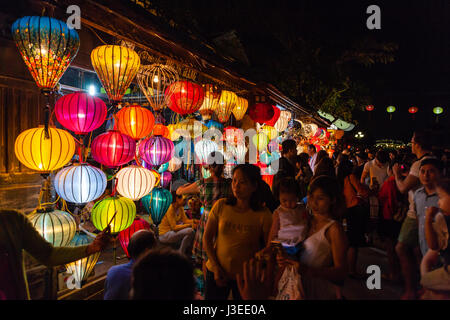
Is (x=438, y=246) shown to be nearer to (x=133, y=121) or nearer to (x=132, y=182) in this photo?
(x=132, y=182)

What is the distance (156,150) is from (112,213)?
1158 mm

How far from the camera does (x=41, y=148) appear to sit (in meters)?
2.86

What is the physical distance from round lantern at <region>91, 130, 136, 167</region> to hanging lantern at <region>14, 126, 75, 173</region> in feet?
1.85

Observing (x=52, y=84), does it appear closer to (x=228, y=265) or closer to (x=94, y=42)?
(x=94, y=42)

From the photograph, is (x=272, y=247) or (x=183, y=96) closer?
(x=272, y=247)

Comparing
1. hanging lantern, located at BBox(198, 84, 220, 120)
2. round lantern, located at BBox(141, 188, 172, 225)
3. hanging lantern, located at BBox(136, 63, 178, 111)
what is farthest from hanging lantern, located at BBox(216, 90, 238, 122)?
round lantern, located at BBox(141, 188, 172, 225)

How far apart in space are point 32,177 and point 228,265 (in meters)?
3.04

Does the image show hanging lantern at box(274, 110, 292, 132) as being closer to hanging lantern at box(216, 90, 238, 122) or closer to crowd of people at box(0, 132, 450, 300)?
hanging lantern at box(216, 90, 238, 122)

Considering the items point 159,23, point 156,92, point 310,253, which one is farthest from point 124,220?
point 159,23

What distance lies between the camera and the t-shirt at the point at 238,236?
8.71 ft

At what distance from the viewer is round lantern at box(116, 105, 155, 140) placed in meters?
4.13

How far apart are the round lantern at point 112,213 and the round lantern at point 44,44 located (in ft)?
5.10

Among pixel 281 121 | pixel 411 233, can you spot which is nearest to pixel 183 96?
pixel 411 233

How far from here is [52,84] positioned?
2.96 metres
